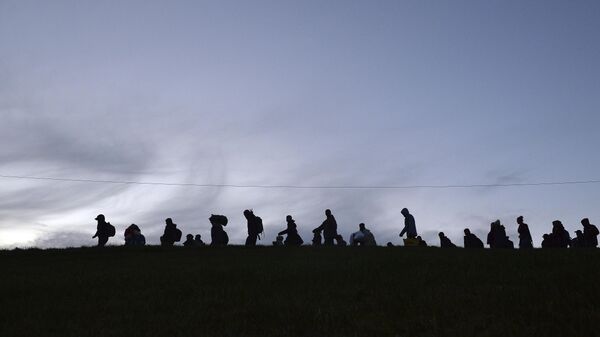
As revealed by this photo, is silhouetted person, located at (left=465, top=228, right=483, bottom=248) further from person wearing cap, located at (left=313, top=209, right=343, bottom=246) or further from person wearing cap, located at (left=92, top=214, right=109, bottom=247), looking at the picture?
person wearing cap, located at (left=92, top=214, right=109, bottom=247)

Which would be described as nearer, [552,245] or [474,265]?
[474,265]

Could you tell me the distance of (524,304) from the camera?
10.1 m

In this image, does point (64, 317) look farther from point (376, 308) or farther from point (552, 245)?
point (552, 245)

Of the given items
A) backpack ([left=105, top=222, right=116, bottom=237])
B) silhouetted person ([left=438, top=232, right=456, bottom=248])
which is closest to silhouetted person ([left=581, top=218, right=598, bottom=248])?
silhouetted person ([left=438, top=232, right=456, bottom=248])

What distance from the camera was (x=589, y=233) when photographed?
25.5m

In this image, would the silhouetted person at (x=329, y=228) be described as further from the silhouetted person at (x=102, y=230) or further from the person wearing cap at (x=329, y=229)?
the silhouetted person at (x=102, y=230)

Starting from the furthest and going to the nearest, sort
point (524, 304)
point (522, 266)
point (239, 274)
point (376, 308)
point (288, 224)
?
1. point (288, 224)
2. point (239, 274)
3. point (522, 266)
4. point (376, 308)
5. point (524, 304)

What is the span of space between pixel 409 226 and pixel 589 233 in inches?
312

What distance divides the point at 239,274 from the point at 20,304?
224 inches

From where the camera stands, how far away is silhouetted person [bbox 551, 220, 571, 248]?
1005 inches

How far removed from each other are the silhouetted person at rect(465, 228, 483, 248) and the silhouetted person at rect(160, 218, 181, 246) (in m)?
15.4

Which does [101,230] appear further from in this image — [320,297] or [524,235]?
[524,235]

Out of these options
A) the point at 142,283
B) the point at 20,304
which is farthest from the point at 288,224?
the point at 20,304

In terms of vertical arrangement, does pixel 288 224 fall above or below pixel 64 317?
above
